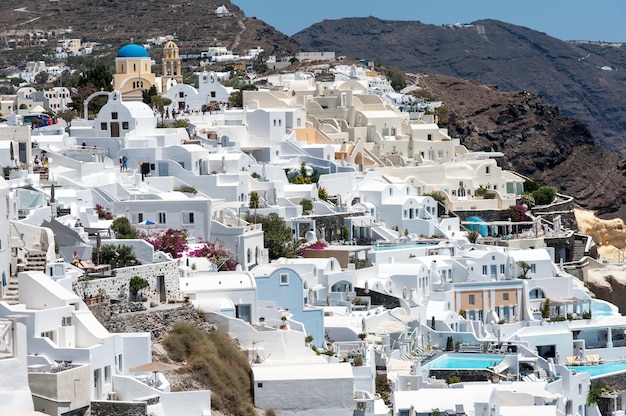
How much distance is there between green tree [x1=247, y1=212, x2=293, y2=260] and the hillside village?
0.27 ft

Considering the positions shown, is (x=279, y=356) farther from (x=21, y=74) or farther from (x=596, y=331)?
(x=21, y=74)

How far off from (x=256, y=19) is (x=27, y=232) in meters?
104

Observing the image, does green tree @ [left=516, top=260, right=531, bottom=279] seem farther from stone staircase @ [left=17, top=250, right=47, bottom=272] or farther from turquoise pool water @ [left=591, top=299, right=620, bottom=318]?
stone staircase @ [left=17, top=250, right=47, bottom=272]

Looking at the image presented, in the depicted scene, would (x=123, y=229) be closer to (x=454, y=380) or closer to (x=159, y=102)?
(x=454, y=380)

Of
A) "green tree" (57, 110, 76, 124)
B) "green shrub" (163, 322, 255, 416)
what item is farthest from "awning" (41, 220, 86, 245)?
"green tree" (57, 110, 76, 124)

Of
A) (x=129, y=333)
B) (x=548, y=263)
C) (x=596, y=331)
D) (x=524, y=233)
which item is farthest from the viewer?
(x=524, y=233)

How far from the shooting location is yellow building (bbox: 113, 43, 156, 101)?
71.5 meters

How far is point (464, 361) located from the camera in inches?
1702

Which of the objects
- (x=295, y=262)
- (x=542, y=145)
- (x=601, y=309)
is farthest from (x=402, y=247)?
(x=542, y=145)

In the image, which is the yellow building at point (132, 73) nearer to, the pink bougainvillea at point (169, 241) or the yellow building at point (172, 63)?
the yellow building at point (172, 63)

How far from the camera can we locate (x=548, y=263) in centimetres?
5434

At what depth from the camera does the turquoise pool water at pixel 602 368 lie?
45.9 m

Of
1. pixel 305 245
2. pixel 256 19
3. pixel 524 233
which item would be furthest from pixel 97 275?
pixel 256 19

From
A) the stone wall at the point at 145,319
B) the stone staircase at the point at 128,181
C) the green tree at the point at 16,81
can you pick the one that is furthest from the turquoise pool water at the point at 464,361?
the green tree at the point at 16,81
